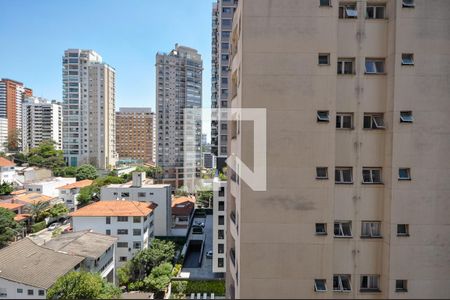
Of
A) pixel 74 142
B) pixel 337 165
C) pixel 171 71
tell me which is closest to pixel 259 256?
pixel 337 165

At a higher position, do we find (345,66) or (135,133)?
(135,133)

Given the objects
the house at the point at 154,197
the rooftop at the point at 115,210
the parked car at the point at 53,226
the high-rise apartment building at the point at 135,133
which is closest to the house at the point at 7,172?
the parked car at the point at 53,226

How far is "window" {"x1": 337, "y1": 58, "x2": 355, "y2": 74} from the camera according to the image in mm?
5859

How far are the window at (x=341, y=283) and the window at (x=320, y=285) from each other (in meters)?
0.31

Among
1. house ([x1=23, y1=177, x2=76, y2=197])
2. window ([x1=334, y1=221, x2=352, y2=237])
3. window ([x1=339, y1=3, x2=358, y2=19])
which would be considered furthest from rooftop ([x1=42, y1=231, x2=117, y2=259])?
house ([x1=23, y1=177, x2=76, y2=197])

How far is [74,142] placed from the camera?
5541cm

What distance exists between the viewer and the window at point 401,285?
5656mm

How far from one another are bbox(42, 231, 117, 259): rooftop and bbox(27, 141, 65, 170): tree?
3735 cm

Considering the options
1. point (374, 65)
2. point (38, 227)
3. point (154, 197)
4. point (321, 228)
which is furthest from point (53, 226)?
point (374, 65)

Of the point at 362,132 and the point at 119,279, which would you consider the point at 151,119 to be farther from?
the point at 362,132

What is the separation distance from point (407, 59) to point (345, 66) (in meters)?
1.24

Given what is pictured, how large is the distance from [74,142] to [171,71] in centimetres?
2555

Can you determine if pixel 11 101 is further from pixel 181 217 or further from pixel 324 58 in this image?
pixel 324 58

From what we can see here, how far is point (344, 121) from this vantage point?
5895 millimetres
